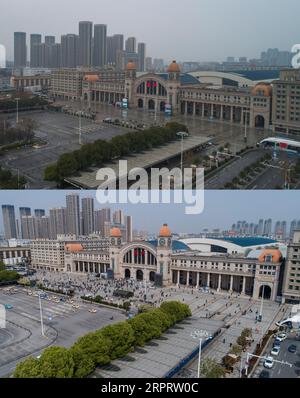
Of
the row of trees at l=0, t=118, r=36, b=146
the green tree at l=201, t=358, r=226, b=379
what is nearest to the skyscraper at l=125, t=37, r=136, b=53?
the row of trees at l=0, t=118, r=36, b=146

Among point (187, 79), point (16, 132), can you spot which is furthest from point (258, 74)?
point (16, 132)

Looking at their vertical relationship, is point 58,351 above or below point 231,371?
above

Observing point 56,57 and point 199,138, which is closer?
point 56,57

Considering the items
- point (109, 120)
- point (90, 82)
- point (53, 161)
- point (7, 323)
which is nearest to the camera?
point (7, 323)

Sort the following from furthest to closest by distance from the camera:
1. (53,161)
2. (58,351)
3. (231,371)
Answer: (53,161)
(231,371)
(58,351)

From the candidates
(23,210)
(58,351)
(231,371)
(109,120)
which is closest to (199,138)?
(109,120)
